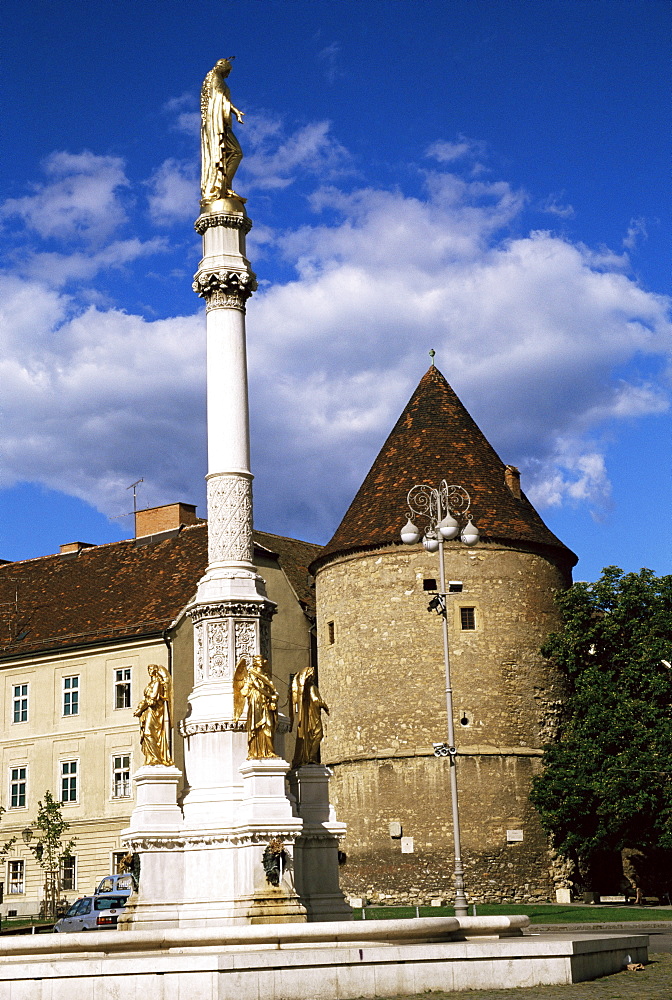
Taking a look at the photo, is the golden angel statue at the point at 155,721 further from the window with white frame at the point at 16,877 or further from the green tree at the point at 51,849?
the window with white frame at the point at 16,877

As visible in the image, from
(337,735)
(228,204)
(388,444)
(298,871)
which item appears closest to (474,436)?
(388,444)

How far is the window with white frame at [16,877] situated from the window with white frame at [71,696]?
5022 mm

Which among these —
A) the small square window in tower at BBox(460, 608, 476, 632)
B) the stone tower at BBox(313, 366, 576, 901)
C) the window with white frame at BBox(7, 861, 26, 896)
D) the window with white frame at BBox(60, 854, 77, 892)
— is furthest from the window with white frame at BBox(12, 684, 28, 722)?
the small square window in tower at BBox(460, 608, 476, 632)

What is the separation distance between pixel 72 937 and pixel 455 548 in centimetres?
2513

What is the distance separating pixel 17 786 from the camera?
45.1 meters

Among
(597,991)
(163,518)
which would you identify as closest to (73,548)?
(163,518)

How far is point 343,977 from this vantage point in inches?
569

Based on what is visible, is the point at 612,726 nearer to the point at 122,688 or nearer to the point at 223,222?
the point at 122,688

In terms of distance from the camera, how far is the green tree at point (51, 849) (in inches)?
1585

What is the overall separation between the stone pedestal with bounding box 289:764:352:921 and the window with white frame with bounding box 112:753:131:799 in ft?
71.5

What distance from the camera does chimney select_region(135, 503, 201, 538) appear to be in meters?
50.3

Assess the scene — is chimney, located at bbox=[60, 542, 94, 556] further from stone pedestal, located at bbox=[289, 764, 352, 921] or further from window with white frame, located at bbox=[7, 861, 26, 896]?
stone pedestal, located at bbox=[289, 764, 352, 921]

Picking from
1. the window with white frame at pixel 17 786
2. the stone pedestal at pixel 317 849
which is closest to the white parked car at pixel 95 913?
the stone pedestal at pixel 317 849

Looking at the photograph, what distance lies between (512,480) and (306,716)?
22.7 metres
